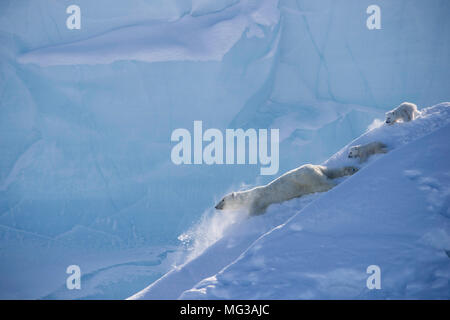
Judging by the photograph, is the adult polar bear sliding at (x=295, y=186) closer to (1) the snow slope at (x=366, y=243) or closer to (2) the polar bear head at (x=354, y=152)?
(2) the polar bear head at (x=354, y=152)

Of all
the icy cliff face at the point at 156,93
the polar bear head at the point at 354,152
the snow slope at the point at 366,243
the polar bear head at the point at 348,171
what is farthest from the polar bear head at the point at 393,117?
the icy cliff face at the point at 156,93

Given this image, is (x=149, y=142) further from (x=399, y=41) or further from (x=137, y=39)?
(x=399, y=41)

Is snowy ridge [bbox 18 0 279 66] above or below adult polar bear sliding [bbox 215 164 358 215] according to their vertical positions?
above

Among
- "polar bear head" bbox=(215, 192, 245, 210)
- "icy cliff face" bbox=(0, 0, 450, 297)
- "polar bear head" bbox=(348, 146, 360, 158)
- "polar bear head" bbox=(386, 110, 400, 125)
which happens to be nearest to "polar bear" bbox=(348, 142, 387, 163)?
"polar bear head" bbox=(348, 146, 360, 158)

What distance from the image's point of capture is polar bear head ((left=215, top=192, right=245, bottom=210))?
4668 millimetres

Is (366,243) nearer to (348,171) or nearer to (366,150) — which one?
(348,171)

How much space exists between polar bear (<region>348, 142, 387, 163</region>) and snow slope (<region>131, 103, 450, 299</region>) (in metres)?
1.29

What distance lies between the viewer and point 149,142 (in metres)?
10.6

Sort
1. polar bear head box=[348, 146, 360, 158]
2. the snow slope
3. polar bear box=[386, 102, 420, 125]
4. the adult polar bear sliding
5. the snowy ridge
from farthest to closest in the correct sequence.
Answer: the snowy ridge, polar bear box=[386, 102, 420, 125], polar bear head box=[348, 146, 360, 158], the adult polar bear sliding, the snow slope

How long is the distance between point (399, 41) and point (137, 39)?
20.9ft

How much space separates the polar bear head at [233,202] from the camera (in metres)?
4.67

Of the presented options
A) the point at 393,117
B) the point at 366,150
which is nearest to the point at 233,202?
the point at 366,150

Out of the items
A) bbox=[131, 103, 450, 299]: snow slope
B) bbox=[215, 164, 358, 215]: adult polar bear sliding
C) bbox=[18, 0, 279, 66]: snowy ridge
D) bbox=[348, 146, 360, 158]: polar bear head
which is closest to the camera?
bbox=[131, 103, 450, 299]: snow slope

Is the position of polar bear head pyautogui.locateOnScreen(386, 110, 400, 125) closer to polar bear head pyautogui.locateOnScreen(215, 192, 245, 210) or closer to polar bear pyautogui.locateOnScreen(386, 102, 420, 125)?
polar bear pyautogui.locateOnScreen(386, 102, 420, 125)
